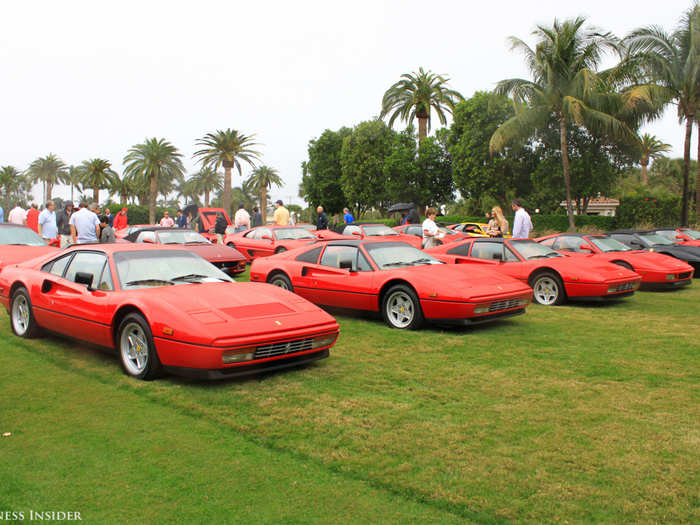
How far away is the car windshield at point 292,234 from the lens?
15.3 metres

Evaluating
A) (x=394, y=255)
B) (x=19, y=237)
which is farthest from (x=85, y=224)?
(x=394, y=255)

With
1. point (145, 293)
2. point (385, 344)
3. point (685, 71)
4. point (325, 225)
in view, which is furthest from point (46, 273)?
point (685, 71)

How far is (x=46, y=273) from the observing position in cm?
647

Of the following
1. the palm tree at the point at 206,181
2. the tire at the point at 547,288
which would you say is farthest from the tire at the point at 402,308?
the palm tree at the point at 206,181

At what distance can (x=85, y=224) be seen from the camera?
11.5 metres

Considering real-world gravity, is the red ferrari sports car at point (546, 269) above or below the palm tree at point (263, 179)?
below

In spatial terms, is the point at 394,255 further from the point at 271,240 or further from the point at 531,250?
the point at 271,240

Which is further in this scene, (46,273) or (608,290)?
(608,290)

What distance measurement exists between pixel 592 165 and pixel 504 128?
5.94m

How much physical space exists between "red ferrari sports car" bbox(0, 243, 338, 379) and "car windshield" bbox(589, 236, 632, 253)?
8194 millimetres

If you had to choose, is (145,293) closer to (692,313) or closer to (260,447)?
(260,447)

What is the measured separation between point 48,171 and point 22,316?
76.2m

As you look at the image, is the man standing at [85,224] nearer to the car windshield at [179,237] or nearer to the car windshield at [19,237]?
the car windshield at [19,237]

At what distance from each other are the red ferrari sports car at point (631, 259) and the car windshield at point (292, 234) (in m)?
6.32
